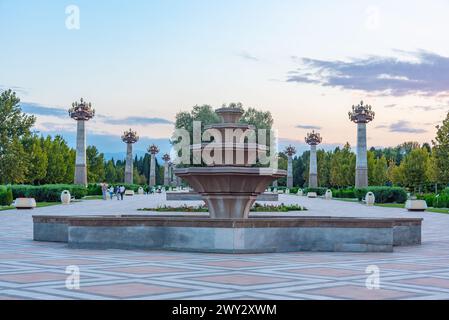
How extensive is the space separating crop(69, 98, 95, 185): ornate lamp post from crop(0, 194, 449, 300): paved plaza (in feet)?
134

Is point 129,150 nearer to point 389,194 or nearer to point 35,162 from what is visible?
point 35,162

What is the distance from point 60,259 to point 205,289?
14.1 feet

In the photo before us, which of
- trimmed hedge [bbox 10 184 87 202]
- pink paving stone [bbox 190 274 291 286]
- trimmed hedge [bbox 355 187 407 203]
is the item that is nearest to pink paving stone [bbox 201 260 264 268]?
pink paving stone [bbox 190 274 291 286]

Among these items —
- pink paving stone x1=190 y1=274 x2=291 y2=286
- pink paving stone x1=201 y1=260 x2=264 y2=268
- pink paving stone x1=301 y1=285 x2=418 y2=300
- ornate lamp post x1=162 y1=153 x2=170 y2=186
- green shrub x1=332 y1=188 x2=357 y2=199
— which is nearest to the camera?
pink paving stone x1=301 y1=285 x2=418 y2=300

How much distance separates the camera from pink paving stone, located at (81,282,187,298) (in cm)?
785

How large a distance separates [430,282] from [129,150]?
7339cm

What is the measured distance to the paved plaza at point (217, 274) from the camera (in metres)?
7.98

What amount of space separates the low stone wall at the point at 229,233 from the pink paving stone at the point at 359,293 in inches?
178

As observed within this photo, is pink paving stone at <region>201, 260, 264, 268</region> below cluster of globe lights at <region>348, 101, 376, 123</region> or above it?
below

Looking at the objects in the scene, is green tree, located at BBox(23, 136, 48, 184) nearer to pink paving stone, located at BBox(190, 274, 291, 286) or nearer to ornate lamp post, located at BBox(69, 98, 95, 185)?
ornate lamp post, located at BBox(69, 98, 95, 185)
